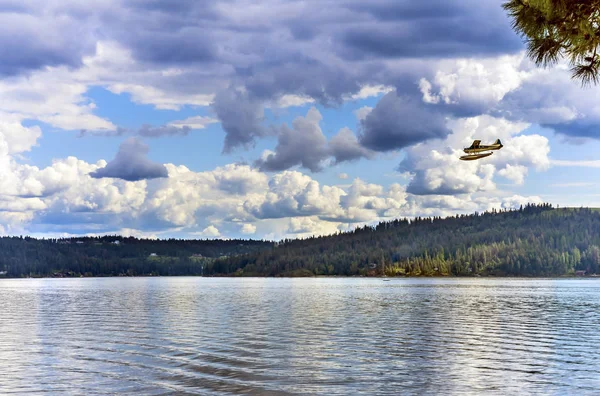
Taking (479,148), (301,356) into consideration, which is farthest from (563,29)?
(301,356)

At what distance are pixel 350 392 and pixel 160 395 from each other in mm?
9698

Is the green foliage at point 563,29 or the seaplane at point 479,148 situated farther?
the seaplane at point 479,148

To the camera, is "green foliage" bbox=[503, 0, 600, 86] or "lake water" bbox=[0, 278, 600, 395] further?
"lake water" bbox=[0, 278, 600, 395]

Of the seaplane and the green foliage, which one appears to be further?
the seaplane

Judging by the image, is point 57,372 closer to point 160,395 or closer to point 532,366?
point 160,395

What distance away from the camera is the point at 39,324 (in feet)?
244

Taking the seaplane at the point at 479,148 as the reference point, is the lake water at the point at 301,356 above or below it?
below

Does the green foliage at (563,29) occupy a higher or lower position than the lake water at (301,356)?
higher

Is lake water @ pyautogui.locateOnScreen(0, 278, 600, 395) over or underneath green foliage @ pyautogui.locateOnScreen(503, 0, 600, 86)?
underneath

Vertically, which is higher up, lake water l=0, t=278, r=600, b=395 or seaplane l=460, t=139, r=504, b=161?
seaplane l=460, t=139, r=504, b=161

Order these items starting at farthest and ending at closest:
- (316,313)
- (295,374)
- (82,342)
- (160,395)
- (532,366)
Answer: (316,313), (82,342), (532,366), (295,374), (160,395)

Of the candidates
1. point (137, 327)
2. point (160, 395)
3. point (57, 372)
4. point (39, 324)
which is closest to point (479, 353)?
point (160, 395)

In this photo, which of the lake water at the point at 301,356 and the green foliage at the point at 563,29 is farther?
the lake water at the point at 301,356

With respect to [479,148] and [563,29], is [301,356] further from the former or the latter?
[563,29]
